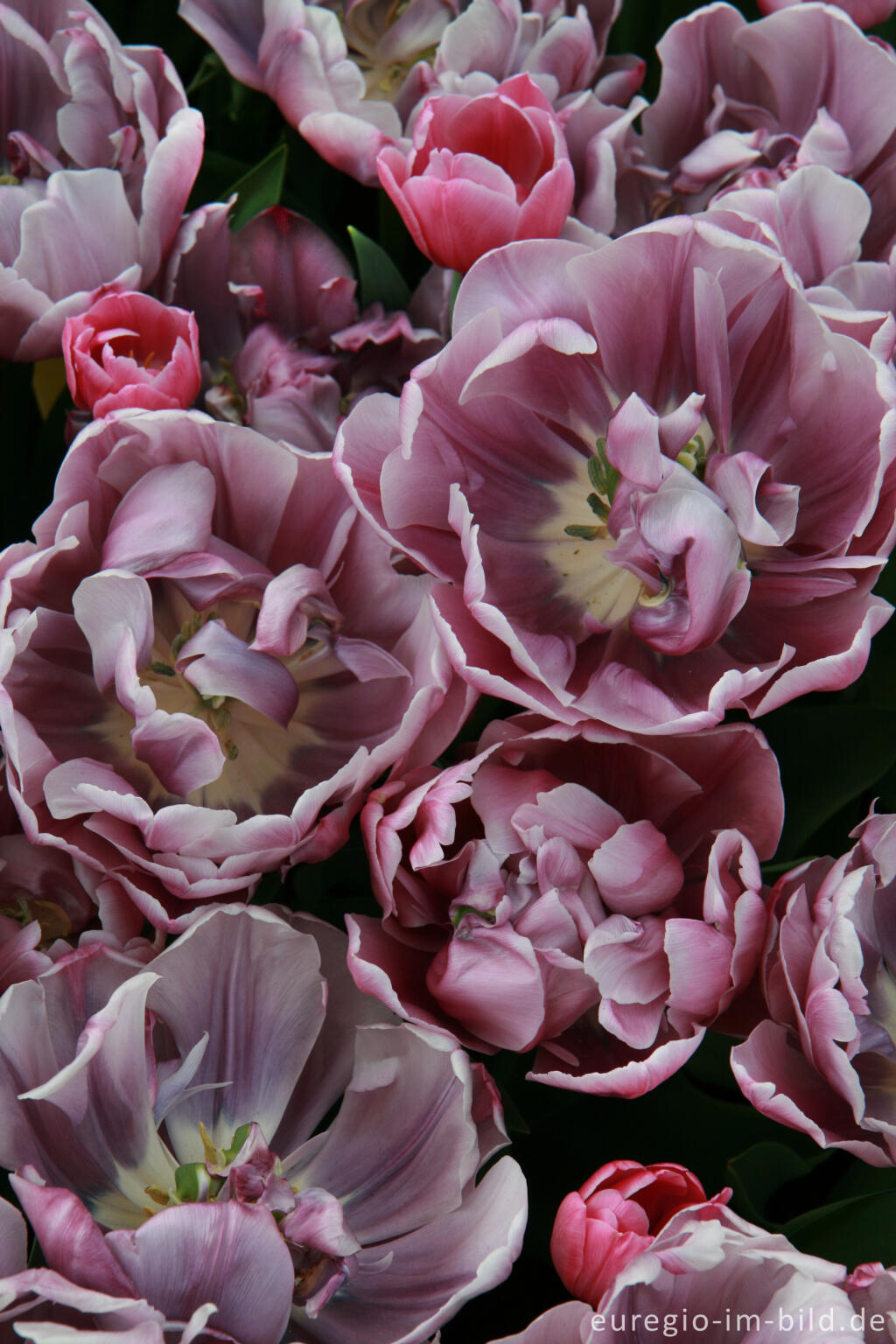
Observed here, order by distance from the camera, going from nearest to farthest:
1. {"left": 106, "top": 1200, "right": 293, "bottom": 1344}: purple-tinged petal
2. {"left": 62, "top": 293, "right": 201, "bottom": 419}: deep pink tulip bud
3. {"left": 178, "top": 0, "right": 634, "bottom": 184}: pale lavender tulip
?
1. {"left": 106, "top": 1200, "right": 293, "bottom": 1344}: purple-tinged petal
2. {"left": 62, "top": 293, "right": 201, "bottom": 419}: deep pink tulip bud
3. {"left": 178, "top": 0, "right": 634, "bottom": 184}: pale lavender tulip

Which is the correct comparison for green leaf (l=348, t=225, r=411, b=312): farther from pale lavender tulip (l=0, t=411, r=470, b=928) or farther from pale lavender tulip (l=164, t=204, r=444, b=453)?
pale lavender tulip (l=0, t=411, r=470, b=928)

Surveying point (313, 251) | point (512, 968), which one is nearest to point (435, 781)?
point (512, 968)

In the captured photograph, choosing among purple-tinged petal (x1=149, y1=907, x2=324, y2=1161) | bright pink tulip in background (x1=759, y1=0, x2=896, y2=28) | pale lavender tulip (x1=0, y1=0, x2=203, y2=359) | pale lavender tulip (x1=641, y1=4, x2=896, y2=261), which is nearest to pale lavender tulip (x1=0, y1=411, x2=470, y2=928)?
purple-tinged petal (x1=149, y1=907, x2=324, y2=1161)

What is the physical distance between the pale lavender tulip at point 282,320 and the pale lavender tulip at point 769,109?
159mm

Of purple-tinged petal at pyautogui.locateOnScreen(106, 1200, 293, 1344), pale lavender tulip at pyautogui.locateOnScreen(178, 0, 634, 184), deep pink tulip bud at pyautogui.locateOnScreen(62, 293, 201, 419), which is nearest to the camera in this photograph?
purple-tinged petal at pyautogui.locateOnScreen(106, 1200, 293, 1344)

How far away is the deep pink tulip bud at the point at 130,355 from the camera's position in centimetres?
62

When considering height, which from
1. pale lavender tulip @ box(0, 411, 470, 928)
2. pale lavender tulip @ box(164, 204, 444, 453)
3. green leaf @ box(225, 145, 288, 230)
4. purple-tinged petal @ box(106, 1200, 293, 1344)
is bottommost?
purple-tinged petal @ box(106, 1200, 293, 1344)

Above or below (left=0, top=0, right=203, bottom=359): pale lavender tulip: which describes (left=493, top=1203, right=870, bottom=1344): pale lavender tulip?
below

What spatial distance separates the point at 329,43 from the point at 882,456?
14.7 inches

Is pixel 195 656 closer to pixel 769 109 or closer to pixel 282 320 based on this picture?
pixel 282 320

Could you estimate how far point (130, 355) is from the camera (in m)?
0.65

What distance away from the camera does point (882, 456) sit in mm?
559

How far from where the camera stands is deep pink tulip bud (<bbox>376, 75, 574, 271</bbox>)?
24.9 inches

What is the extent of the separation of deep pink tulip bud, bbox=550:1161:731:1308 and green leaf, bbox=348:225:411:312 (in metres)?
0.44
